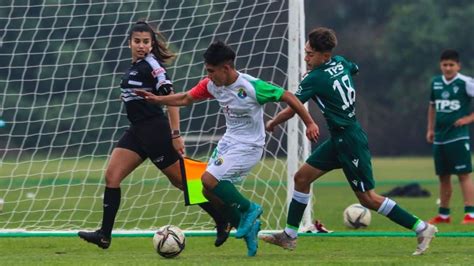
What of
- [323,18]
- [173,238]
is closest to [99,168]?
[173,238]

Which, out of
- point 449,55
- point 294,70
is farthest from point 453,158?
point 294,70

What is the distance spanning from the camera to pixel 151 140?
384 inches

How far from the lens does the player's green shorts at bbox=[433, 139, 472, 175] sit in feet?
42.3

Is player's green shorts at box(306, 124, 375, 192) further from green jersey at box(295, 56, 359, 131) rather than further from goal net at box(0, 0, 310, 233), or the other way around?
goal net at box(0, 0, 310, 233)

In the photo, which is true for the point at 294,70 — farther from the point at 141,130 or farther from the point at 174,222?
the point at 174,222

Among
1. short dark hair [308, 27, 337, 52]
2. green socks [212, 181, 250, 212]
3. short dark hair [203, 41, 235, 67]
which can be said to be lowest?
green socks [212, 181, 250, 212]

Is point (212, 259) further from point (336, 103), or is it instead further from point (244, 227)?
point (336, 103)

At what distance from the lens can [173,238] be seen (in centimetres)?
912

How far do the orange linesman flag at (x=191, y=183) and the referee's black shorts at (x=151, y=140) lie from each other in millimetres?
168

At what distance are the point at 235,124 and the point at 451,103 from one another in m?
4.46

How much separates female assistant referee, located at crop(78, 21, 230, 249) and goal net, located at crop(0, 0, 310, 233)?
220cm

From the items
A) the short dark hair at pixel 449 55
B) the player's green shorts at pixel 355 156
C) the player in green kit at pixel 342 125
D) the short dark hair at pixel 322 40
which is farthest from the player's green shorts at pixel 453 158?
the short dark hair at pixel 322 40

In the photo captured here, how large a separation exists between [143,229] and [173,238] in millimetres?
2904

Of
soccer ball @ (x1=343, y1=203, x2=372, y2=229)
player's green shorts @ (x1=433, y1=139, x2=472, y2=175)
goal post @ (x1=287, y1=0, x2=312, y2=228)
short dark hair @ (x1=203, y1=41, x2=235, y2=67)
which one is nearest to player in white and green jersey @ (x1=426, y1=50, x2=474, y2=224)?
player's green shorts @ (x1=433, y1=139, x2=472, y2=175)
